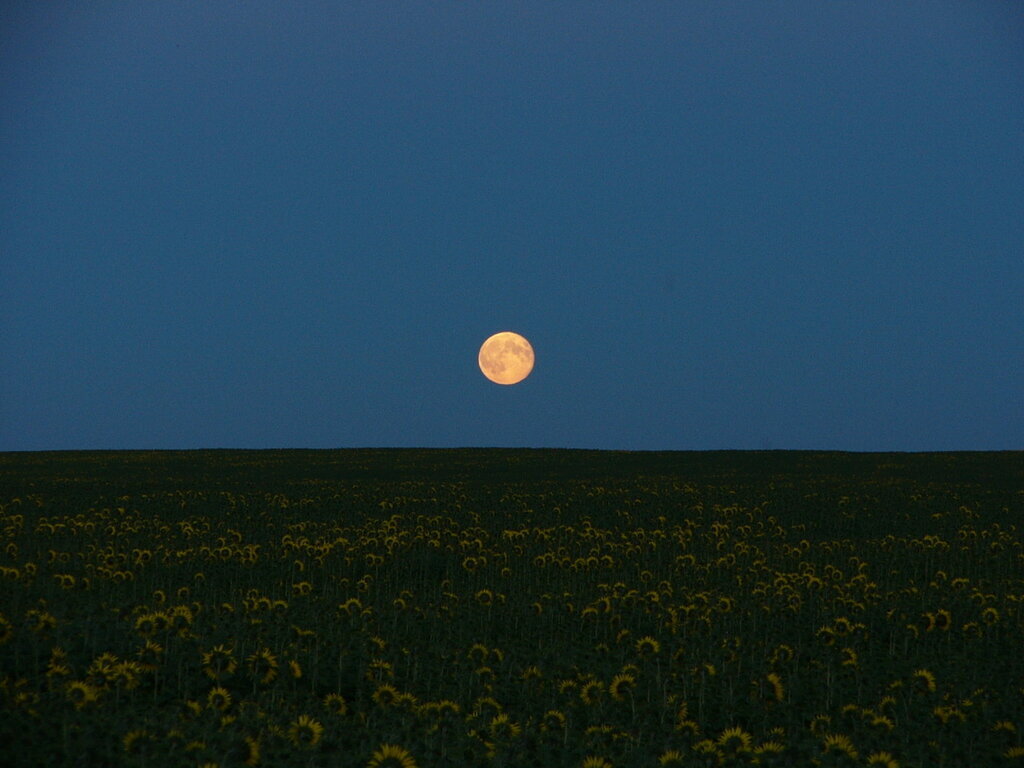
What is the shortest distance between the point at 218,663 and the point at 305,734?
235cm

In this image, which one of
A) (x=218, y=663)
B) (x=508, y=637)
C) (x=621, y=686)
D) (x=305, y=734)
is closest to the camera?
(x=305, y=734)

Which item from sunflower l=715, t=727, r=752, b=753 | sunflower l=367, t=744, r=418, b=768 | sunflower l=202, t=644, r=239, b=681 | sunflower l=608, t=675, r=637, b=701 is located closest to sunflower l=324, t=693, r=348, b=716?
sunflower l=202, t=644, r=239, b=681

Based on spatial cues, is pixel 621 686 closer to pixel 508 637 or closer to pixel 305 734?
pixel 508 637

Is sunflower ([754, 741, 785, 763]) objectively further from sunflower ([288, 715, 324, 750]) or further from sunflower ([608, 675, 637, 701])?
sunflower ([288, 715, 324, 750])

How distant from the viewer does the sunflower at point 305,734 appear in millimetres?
7551

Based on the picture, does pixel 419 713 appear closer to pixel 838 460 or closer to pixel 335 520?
pixel 335 520

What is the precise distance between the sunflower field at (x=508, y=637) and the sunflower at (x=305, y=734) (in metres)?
0.03

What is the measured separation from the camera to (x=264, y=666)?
10125 millimetres

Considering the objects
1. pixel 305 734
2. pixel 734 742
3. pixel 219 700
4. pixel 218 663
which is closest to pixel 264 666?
pixel 218 663

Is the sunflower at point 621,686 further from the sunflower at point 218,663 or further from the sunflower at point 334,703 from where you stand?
the sunflower at point 218,663

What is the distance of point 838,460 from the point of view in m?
52.0

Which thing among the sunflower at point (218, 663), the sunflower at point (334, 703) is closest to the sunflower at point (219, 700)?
Answer: the sunflower at point (218, 663)

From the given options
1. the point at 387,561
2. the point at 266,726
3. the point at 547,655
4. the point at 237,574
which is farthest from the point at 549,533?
the point at 266,726

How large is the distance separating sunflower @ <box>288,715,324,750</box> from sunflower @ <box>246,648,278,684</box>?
1669 mm
